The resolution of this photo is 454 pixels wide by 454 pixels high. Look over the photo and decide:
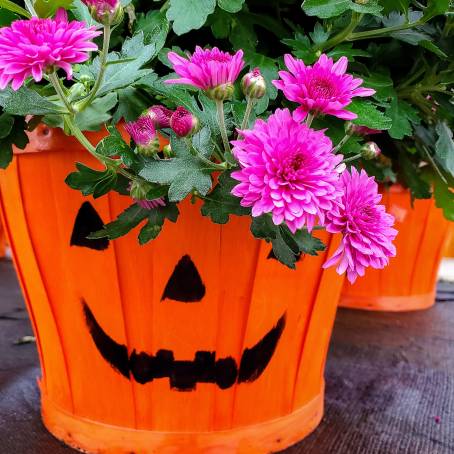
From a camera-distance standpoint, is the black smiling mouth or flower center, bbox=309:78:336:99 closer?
flower center, bbox=309:78:336:99

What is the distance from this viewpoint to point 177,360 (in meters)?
0.62

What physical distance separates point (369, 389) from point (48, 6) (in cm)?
74

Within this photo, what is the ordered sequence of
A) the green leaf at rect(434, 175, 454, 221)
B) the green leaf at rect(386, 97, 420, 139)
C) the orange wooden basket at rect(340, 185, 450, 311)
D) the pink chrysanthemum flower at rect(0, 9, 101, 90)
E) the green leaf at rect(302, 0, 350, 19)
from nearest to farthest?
the pink chrysanthemum flower at rect(0, 9, 101, 90) → the green leaf at rect(302, 0, 350, 19) → the green leaf at rect(386, 97, 420, 139) → the green leaf at rect(434, 175, 454, 221) → the orange wooden basket at rect(340, 185, 450, 311)

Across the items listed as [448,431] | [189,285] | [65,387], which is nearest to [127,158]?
[189,285]

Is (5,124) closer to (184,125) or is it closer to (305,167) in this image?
(184,125)

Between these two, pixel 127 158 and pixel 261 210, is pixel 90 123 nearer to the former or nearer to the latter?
pixel 127 158

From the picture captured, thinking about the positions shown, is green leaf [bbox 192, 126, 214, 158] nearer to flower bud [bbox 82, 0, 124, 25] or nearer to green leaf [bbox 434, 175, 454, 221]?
flower bud [bbox 82, 0, 124, 25]

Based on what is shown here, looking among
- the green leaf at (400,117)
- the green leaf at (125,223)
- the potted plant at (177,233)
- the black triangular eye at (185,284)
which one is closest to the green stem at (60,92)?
the potted plant at (177,233)

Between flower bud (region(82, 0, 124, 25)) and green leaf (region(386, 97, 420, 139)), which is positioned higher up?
flower bud (region(82, 0, 124, 25))

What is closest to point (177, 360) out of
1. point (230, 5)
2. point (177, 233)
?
point (177, 233)

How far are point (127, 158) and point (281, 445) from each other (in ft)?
1.43

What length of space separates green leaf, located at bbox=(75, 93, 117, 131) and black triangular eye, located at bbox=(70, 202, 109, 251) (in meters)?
0.11

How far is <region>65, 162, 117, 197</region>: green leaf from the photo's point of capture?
0.50 m

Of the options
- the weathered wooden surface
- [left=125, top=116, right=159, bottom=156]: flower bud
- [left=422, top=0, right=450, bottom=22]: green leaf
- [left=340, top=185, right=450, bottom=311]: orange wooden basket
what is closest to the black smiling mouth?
the weathered wooden surface
